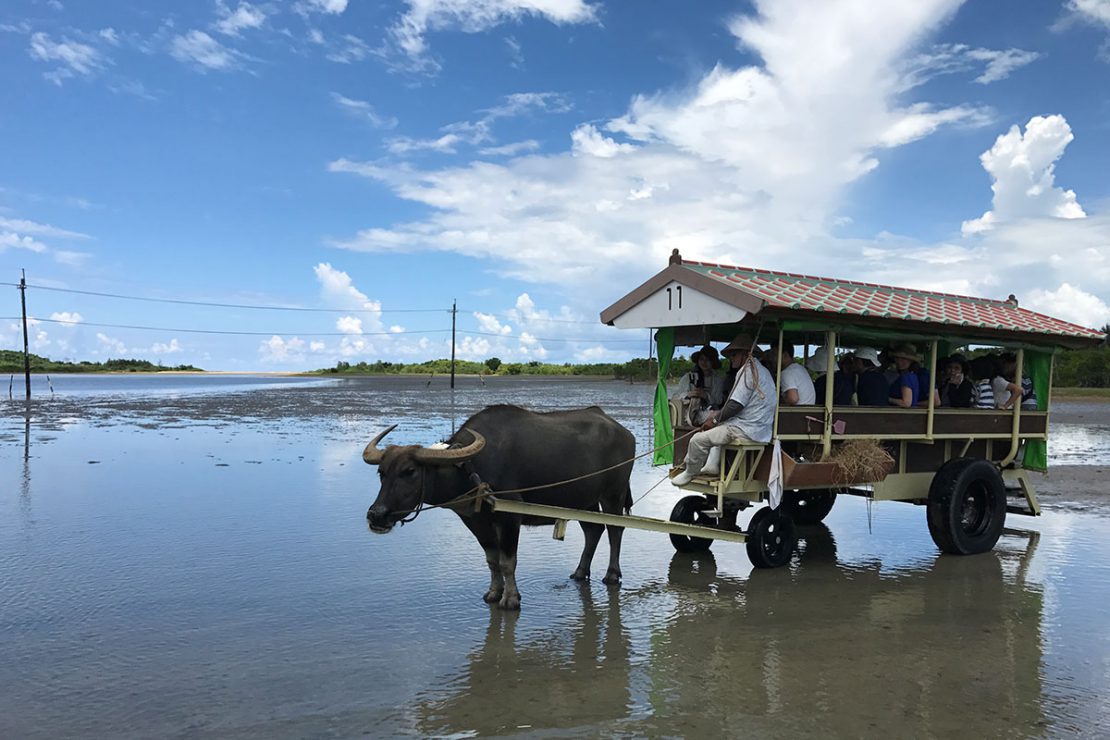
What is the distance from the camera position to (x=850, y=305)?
22.3 feet

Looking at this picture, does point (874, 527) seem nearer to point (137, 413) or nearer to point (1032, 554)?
point (1032, 554)

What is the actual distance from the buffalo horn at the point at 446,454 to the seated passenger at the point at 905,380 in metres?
4.14

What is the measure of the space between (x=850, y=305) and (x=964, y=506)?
9.10 feet

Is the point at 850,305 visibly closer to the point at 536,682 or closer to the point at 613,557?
the point at 613,557

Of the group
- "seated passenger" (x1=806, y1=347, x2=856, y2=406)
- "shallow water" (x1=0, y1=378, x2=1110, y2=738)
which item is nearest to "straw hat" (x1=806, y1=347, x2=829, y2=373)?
"seated passenger" (x1=806, y1=347, x2=856, y2=406)

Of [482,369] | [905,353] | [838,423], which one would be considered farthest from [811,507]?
[482,369]

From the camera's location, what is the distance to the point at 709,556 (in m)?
7.48

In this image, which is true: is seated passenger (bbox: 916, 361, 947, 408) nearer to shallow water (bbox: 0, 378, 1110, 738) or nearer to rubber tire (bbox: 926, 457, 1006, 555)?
rubber tire (bbox: 926, 457, 1006, 555)

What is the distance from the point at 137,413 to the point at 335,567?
2192 centimetres

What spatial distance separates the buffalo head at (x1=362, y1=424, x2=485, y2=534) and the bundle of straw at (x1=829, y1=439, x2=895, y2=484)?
3243 mm

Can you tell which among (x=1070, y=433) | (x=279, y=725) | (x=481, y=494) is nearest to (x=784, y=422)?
(x=481, y=494)

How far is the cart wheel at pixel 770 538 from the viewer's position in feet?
22.5

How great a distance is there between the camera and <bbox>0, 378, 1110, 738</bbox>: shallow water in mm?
4066

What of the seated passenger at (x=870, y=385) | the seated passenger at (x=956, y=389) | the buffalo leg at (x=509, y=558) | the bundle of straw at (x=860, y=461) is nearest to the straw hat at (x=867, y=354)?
the seated passenger at (x=870, y=385)
